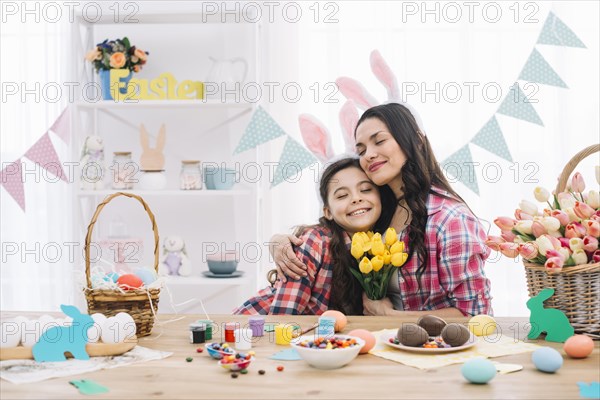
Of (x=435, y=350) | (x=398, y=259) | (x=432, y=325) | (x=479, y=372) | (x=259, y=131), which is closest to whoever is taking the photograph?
(x=479, y=372)

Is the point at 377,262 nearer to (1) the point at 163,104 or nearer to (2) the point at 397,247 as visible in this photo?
(2) the point at 397,247

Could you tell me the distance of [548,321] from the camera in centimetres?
164

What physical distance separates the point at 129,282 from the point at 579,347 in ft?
3.20

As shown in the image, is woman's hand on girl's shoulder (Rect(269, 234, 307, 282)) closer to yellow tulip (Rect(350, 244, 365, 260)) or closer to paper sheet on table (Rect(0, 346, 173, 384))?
yellow tulip (Rect(350, 244, 365, 260))

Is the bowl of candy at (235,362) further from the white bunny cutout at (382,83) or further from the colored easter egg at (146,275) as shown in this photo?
the white bunny cutout at (382,83)

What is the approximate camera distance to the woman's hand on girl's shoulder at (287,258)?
2.30 meters

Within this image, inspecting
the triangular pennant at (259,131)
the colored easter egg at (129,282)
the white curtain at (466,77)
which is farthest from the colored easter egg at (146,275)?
the white curtain at (466,77)

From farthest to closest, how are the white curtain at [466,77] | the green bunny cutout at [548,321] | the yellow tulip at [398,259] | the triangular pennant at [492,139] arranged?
1. the white curtain at [466,77]
2. the triangular pennant at [492,139]
3. the yellow tulip at [398,259]
4. the green bunny cutout at [548,321]

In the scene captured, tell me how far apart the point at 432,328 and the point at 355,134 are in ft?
3.05

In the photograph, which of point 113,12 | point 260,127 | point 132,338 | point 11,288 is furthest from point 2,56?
point 132,338

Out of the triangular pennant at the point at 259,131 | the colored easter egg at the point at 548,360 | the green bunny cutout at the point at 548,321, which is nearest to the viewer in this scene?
the colored easter egg at the point at 548,360

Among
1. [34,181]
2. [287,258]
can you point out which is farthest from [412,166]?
[34,181]

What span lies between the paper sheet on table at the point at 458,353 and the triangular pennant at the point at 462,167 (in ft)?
5.59

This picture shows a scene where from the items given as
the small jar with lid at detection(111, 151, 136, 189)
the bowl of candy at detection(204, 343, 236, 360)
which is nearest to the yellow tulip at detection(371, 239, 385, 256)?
the bowl of candy at detection(204, 343, 236, 360)
